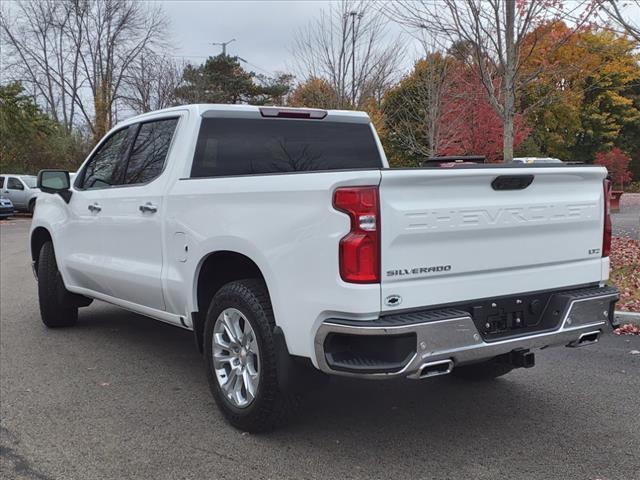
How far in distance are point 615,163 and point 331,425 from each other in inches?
1492

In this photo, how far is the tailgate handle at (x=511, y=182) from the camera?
11.1 ft

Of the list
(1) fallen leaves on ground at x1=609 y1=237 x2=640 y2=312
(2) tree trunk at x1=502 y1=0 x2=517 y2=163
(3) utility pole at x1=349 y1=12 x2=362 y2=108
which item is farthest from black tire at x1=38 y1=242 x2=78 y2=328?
(3) utility pole at x1=349 y1=12 x2=362 y2=108

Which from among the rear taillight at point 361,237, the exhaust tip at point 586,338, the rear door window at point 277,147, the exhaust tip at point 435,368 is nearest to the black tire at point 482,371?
the exhaust tip at point 586,338

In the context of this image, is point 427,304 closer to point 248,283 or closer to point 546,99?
point 248,283

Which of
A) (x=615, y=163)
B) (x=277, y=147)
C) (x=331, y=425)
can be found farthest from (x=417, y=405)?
(x=615, y=163)

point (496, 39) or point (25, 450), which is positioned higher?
point (496, 39)

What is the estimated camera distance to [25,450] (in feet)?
11.8

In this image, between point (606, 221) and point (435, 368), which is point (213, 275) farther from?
point (606, 221)

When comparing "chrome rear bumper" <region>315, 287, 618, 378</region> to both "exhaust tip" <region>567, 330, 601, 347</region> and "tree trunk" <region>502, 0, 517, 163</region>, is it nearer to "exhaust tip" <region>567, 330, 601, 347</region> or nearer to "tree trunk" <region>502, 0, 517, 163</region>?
"exhaust tip" <region>567, 330, 601, 347</region>

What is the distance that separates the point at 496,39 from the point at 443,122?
9.53 metres

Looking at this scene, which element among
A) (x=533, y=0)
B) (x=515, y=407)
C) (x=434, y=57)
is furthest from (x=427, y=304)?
(x=434, y=57)

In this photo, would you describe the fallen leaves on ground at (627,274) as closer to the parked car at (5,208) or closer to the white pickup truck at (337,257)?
the white pickup truck at (337,257)

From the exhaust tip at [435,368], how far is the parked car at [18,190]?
26063 mm

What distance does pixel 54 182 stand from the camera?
5.98 m
